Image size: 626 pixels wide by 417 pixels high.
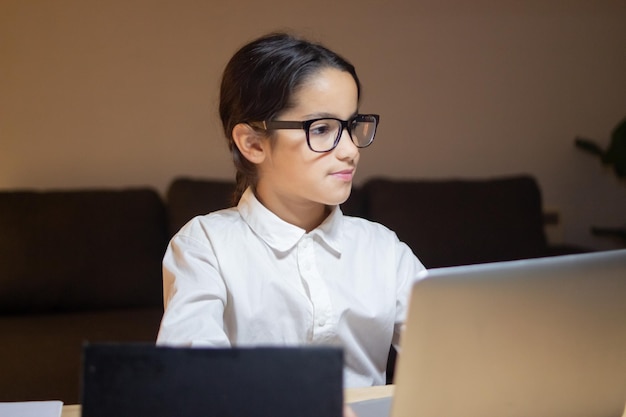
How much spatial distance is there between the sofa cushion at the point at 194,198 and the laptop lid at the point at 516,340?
188 cm

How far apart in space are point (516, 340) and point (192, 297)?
48 centimetres

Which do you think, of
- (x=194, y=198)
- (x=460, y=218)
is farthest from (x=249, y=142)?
(x=460, y=218)

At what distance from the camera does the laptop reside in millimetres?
733

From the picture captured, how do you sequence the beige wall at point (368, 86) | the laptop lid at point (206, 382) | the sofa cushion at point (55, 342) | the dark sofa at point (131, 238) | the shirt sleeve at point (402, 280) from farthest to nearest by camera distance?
1. the beige wall at point (368, 86)
2. the dark sofa at point (131, 238)
3. the sofa cushion at point (55, 342)
4. the shirt sleeve at point (402, 280)
5. the laptop lid at point (206, 382)

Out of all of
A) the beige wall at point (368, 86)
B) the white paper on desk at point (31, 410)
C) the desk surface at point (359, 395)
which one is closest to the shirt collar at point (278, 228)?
the desk surface at point (359, 395)

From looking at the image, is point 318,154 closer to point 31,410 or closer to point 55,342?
point 31,410

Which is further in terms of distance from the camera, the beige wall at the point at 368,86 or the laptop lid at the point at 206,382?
the beige wall at the point at 368,86

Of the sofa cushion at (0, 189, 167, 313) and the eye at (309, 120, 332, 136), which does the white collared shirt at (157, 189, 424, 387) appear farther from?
the sofa cushion at (0, 189, 167, 313)

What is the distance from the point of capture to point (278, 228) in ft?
4.03

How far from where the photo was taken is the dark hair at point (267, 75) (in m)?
1.15

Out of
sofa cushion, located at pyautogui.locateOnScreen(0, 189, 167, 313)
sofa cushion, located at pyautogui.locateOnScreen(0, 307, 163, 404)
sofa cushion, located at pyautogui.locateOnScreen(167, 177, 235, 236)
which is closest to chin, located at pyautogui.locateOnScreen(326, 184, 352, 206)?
sofa cushion, located at pyautogui.locateOnScreen(0, 307, 163, 404)

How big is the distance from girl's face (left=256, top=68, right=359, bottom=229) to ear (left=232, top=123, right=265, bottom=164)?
0.02 metres

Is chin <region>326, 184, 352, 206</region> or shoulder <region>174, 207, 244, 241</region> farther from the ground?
chin <region>326, 184, 352, 206</region>

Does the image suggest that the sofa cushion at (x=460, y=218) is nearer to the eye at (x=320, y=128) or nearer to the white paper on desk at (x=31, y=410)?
the eye at (x=320, y=128)
